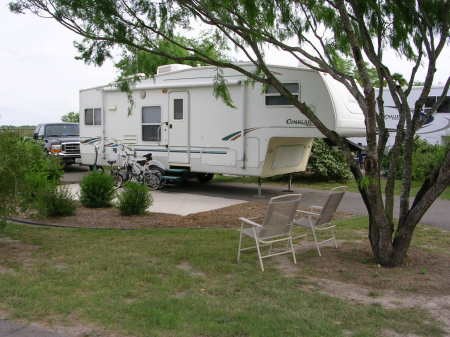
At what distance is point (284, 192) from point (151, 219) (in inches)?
185

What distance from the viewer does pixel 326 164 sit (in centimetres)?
1443

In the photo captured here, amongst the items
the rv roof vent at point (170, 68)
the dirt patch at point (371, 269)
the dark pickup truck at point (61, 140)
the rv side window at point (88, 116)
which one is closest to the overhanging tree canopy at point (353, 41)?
the dirt patch at point (371, 269)

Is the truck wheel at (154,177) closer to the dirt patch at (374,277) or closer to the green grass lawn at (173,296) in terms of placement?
the green grass lawn at (173,296)

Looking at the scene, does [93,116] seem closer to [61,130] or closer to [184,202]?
[184,202]

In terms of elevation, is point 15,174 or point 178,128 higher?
point 178,128

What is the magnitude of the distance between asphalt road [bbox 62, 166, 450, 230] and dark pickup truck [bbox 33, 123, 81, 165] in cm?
176

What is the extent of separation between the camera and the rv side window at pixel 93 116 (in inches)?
543

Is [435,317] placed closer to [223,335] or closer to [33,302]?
[223,335]

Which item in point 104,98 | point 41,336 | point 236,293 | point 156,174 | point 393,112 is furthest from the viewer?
point 393,112

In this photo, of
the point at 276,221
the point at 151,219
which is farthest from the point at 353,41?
the point at 151,219

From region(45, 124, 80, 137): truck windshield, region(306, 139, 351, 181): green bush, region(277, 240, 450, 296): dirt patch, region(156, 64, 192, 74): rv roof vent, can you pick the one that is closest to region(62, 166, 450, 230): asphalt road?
region(306, 139, 351, 181): green bush

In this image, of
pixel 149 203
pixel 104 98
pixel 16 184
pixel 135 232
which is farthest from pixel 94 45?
pixel 104 98

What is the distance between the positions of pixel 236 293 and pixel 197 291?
14.8 inches

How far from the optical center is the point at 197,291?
4.79 metres
